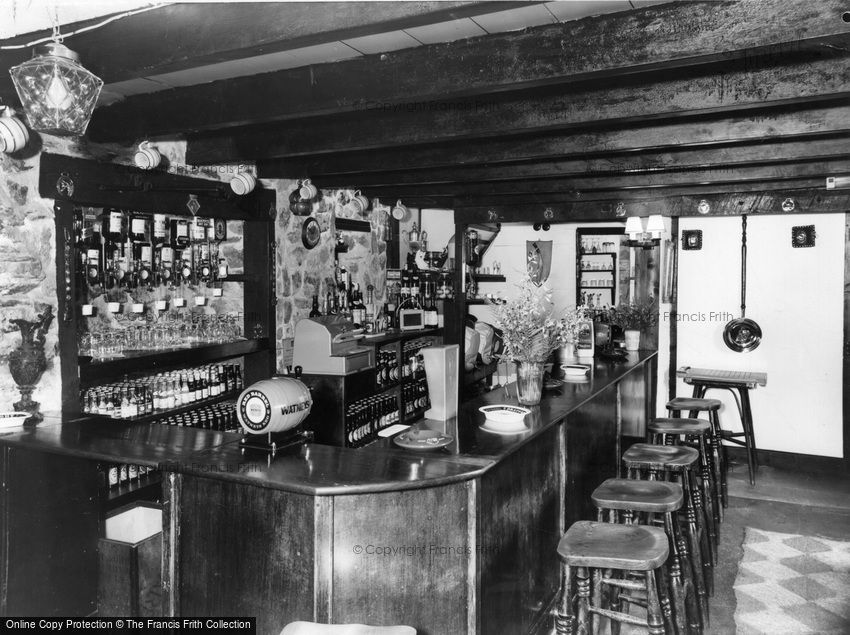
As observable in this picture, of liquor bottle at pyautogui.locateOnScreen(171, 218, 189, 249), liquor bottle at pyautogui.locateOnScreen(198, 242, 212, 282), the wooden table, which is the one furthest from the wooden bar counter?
the wooden table

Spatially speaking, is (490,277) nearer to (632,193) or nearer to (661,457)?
(632,193)

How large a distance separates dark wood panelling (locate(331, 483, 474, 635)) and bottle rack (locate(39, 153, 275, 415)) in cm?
234

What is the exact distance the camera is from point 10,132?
3.57 m

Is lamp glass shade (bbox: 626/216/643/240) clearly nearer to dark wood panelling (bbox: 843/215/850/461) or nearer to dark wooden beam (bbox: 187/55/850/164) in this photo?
dark wood panelling (bbox: 843/215/850/461)

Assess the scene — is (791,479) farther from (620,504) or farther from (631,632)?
(620,504)

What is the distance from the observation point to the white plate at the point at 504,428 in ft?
10.8

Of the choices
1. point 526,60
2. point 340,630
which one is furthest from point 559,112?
point 340,630

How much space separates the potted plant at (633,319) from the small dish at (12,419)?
5752 mm

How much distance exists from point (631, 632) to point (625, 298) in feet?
18.2

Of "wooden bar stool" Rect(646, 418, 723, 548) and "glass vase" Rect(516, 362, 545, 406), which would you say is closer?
"glass vase" Rect(516, 362, 545, 406)

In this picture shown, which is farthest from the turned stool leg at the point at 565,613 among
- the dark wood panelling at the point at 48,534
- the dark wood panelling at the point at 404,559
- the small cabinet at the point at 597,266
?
the small cabinet at the point at 597,266

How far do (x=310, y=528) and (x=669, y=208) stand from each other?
5.98 meters

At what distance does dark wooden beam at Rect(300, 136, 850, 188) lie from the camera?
4.88 metres

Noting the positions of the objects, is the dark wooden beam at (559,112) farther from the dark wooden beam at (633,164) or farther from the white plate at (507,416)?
the white plate at (507,416)
